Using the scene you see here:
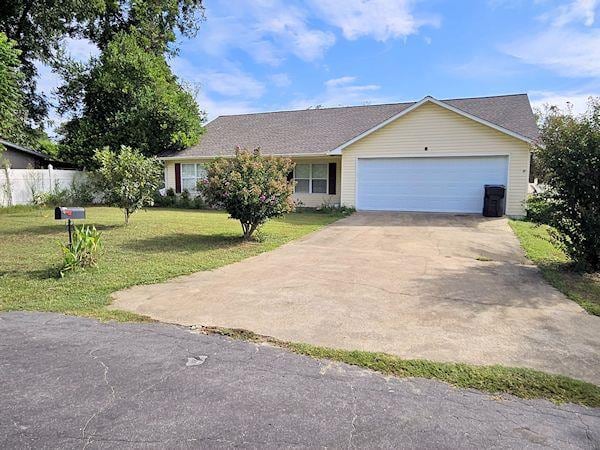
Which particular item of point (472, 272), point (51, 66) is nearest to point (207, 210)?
point (472, 272)

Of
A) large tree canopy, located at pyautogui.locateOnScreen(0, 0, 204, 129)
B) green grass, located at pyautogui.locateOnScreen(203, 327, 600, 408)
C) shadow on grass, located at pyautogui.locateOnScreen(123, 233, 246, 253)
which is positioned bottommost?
green grass, located at pyautogui.locateOnScreen(203, 327, 600, 408)

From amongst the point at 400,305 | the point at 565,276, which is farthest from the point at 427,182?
the point at 400,305

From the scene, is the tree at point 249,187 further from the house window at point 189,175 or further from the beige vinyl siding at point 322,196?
the house window at point 189,175

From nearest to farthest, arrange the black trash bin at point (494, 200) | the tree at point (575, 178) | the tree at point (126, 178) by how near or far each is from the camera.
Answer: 1. the tree at point (575, 178)
2. the tree at point (126, 178)
3. the black trash bin at point (494, 200)

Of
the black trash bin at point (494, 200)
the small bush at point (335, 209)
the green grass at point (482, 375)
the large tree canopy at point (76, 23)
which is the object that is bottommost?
the green grass at point (482, 375)

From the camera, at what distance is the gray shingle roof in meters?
17.7

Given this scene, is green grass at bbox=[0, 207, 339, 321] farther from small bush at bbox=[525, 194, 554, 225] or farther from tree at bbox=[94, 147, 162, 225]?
small bush at bbox=[525, 194, 554, 225]

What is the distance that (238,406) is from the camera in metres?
2.76

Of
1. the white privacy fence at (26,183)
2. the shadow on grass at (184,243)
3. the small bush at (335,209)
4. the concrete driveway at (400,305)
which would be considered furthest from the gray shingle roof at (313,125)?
the concrete driveway at (400,305)

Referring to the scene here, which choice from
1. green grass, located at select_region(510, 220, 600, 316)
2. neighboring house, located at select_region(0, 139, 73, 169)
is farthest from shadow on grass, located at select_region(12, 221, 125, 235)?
green grass, located at select_region(510, 220, 600, 316)

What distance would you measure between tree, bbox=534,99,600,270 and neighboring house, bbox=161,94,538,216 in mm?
7757

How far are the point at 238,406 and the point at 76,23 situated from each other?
29.3 metres

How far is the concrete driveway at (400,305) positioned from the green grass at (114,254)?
1.54ft

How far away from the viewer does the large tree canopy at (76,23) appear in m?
22.7
